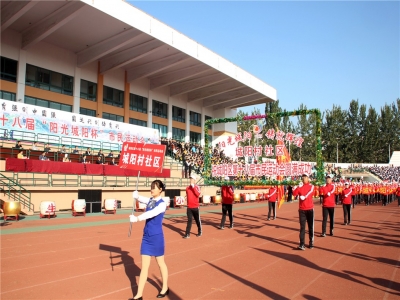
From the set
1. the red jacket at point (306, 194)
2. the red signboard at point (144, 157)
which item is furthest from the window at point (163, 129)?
the red signboard at point (144, 157)

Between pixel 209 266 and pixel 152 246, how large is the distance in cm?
261

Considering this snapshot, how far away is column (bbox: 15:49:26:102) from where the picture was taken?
2524cm

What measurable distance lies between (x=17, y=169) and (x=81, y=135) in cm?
683

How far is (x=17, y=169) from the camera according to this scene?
17.6 meters

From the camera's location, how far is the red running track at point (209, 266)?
5.92m

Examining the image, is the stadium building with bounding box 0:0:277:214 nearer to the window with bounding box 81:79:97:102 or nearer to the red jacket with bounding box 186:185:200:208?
the window with bounding box 81:79:97:102

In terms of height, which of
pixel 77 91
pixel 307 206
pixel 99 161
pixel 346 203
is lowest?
pixel 346 203

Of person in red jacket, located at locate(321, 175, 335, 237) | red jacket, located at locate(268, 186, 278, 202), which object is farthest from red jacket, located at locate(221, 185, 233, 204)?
red jacket, located at locate(268, 186, 278, 202)

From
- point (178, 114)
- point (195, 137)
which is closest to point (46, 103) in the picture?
point (178, 114)

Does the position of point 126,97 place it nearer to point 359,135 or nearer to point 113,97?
point 113,97

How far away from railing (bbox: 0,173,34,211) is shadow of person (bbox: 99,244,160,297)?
8.51 meters

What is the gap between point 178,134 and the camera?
135 feet

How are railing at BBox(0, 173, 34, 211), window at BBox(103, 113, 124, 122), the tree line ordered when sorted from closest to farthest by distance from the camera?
1. railing at BBox(0, 173, 34, 211)
2. window at BBox(103, 113, 124, 122)
3. the tree line

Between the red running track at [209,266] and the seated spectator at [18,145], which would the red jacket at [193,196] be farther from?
the seated spectator at [18,145]
